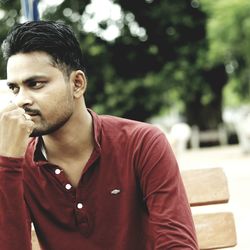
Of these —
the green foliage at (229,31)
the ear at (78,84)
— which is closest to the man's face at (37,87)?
the ear at (78,84)

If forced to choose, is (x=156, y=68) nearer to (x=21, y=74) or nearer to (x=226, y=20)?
(x=226, y=20)

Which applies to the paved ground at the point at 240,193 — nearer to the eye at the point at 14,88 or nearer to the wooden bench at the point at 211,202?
the wooden bench at the point at 211,202

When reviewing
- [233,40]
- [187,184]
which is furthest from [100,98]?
[187,184]

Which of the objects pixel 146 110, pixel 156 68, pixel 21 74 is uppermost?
pixel 21 74

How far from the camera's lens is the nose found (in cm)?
247

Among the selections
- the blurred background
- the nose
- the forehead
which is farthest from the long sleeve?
the blurred background

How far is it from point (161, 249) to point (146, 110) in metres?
25.5

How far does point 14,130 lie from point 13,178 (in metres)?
0.20

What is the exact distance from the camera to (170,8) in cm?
2688

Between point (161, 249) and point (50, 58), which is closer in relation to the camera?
point (161, 249)

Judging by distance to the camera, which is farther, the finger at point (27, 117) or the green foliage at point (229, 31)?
the green foliage at point (229, 31)

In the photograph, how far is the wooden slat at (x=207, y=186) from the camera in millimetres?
3100

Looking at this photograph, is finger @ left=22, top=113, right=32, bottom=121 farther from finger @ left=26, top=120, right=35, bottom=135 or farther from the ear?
the ear

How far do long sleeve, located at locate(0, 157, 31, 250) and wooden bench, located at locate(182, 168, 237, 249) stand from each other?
98cm
